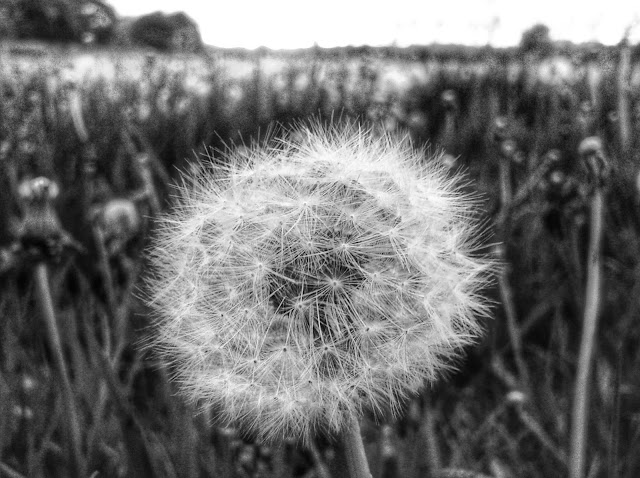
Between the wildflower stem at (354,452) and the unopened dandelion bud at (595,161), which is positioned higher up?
the unopened dandelion bud at (595,161)

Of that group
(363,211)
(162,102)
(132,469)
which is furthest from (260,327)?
(162,102)

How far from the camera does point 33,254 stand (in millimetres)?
1212

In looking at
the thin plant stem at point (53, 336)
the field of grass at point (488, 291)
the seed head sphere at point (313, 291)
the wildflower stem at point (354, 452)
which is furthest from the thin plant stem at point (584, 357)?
the thin plant stem at point (53, 336)

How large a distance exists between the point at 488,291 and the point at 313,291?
128cm

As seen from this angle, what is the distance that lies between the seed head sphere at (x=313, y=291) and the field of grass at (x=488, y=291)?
16cm

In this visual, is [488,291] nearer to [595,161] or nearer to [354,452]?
[595,161]

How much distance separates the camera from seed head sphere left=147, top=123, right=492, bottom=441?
1026 millimetres

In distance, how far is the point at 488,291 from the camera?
7.18ft

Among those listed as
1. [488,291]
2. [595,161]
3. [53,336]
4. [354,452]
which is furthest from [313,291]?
[488,291]

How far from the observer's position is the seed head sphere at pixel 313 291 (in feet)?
3.37

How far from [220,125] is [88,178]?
1.58 m

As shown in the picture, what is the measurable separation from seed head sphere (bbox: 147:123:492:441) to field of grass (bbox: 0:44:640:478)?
16 cm

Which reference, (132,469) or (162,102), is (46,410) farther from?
(162,102)

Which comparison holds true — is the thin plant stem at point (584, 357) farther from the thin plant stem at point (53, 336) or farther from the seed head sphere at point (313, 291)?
the thin plant stem at point (53, 336)
